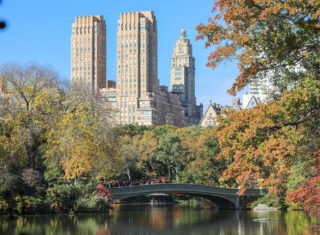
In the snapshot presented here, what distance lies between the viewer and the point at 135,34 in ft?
570

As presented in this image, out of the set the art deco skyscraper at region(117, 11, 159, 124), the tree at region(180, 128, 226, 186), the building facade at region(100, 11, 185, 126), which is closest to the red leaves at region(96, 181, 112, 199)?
the tree at region(180, 128, 226, 186)

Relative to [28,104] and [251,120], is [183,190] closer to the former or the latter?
[28,104]

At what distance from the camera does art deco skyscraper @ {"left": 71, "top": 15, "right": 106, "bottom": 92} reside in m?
184

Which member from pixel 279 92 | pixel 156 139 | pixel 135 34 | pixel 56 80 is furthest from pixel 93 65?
pixel 279 92

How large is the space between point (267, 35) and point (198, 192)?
41.6 m

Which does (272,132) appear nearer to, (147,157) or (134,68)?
(147,157)

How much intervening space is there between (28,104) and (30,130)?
319cm

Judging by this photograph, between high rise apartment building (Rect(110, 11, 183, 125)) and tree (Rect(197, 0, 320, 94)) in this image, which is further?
high rise apartment building (Rect(110, 11, 183, 125))

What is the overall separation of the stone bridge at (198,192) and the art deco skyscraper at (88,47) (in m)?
126

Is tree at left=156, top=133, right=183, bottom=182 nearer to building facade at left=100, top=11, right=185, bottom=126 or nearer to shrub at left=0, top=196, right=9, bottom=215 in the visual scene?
shrub at left=0, top=196, right=9, bottom=215

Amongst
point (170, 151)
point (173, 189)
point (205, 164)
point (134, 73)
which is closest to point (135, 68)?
point (134, 73)

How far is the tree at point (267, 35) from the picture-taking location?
1788cm

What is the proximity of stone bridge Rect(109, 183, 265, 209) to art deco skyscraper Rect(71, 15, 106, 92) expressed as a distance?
126095 mm

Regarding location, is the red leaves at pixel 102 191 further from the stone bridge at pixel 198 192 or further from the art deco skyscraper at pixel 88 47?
the art deco skyscraper at pixel 88 47
